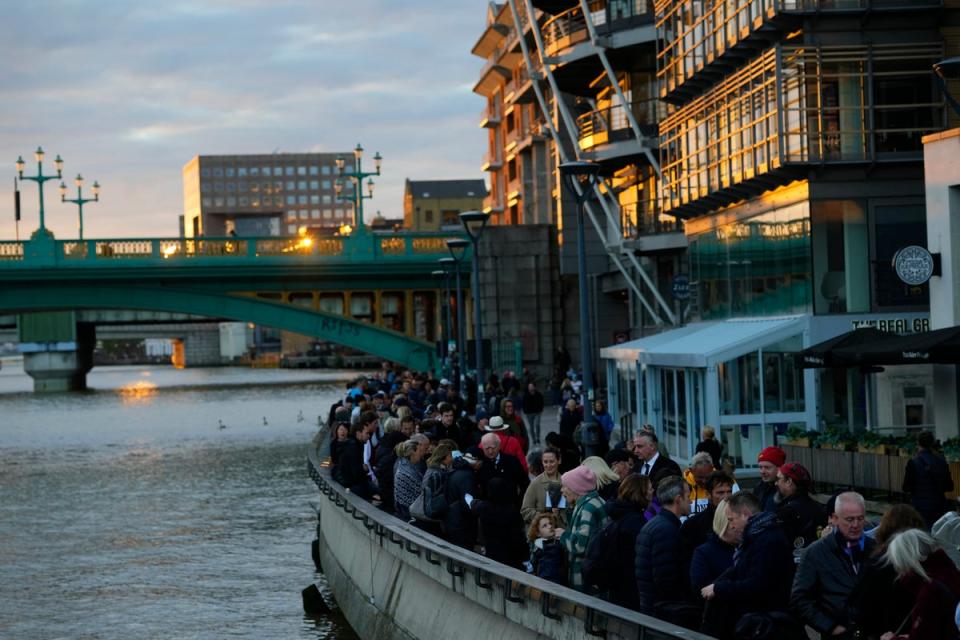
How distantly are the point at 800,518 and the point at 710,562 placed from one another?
2033mm

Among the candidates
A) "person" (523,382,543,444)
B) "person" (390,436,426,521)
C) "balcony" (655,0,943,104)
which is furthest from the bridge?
"person" (390,436,426,521)

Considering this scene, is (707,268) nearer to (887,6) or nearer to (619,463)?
(887,6)

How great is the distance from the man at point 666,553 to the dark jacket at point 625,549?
1.35 feet

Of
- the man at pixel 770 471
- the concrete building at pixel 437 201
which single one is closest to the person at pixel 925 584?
the man at pixel 770 471

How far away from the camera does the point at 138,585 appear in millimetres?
24547

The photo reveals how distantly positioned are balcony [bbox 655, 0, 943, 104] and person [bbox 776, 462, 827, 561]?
18483 mm

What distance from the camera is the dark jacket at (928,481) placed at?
17.3m

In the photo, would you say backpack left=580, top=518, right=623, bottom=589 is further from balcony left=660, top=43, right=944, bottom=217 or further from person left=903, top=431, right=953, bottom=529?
balcony left=660, top=43, right=944, bottom=217

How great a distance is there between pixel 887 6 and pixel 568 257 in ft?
106

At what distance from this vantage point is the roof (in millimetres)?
191125

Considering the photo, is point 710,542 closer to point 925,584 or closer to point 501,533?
point 925,584

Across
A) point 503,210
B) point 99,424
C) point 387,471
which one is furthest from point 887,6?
point 503,210

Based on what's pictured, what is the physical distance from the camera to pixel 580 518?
1129 centimetres

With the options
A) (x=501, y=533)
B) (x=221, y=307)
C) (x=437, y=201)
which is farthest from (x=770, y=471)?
(x=437, y=201)
